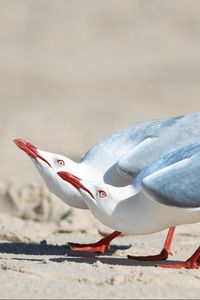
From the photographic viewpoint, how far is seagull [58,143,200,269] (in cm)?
610

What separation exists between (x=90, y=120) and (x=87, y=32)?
9.24 metres

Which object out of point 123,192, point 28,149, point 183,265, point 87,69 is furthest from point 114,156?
point 87,69

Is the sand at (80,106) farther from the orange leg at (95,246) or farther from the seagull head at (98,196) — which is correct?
the seagull head at (98,196)

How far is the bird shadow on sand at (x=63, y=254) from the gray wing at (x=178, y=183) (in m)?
0.63

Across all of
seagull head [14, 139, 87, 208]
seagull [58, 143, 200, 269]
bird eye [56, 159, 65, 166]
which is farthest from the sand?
bird eye [56, 159, 65, 166]

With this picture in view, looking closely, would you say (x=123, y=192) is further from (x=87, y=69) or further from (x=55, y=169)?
(x=87, y=69)

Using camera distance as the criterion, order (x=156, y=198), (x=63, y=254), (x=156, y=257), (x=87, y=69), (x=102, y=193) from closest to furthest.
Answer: (x=156, y=198) < (x=102, y=193) < (x=156, y=257) < (x=63, y=254) < (x=87, y=69)

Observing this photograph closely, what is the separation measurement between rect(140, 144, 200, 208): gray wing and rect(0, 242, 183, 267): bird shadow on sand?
2.06 ft

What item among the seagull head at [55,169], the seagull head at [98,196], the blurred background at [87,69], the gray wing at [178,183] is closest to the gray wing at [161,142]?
the seagull head at [55,169]

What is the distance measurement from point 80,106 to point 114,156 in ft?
33.9

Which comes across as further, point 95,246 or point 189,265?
point 95,246

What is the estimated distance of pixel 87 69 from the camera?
21.6 m

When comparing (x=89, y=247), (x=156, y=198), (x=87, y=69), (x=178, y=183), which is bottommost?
(x=87, y=69)

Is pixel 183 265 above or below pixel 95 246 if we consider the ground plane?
above
